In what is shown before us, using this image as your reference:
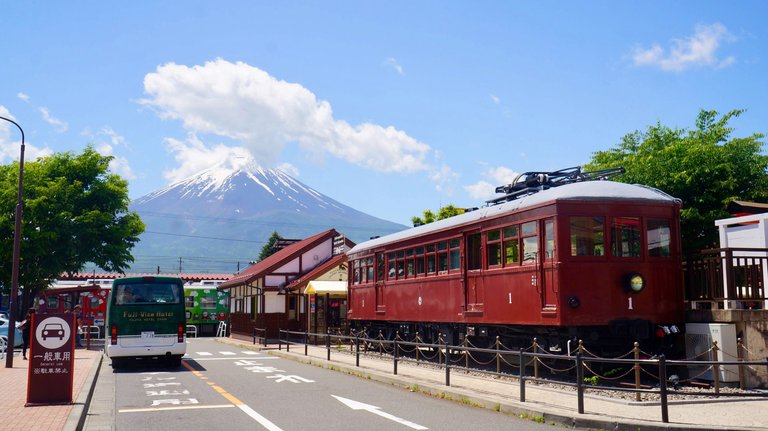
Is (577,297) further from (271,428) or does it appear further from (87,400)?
(87,400)

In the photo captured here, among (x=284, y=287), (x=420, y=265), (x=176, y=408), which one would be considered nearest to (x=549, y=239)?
(x=420, y=265)

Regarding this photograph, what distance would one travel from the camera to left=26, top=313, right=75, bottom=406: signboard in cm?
1195

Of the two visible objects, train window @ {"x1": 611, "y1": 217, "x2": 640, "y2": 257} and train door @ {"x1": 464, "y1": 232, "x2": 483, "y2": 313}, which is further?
train door @ {"x1": 464, "y1": 232, "x2": 483, "y2": 313}

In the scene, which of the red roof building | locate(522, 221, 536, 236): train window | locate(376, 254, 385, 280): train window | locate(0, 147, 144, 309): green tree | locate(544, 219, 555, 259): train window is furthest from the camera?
the red roof building

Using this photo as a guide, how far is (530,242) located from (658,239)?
99.7 inches

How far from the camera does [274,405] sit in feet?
40.4

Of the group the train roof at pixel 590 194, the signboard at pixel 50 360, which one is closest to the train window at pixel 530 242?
the train roof at pixel 590 194

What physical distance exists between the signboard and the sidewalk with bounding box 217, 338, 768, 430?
624cm

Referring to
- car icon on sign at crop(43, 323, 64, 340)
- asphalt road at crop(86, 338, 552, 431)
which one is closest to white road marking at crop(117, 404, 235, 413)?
asphalt road at crop(86, 338, 552, 431)

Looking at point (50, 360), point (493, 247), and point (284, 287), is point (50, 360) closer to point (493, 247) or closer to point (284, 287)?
point (493, 247)

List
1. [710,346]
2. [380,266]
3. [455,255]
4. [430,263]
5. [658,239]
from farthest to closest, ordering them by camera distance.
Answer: [380,266] < [430,263] < [455,255] < [658,239] < [710,346]

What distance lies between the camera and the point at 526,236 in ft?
51.5

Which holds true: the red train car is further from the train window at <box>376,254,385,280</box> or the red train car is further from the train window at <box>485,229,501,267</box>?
the train window at <box>376,254,385,280</box>

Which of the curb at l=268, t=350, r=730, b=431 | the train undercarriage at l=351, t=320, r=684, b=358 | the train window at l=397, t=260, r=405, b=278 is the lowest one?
the curb at l=268, t=350, r=730, b=431
